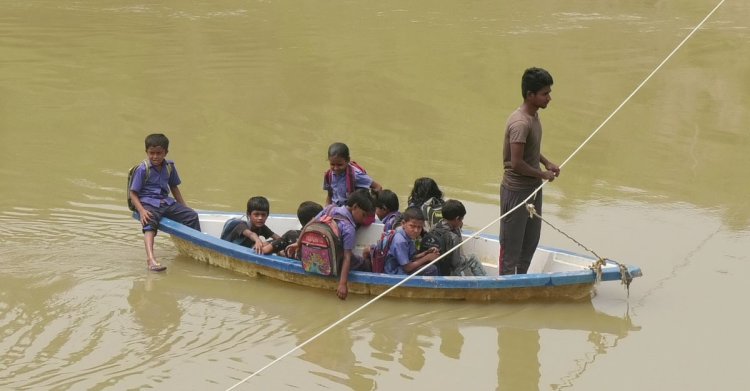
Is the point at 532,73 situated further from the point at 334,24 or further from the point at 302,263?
the point at 334,24

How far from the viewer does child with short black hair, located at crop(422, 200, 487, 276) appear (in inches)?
283

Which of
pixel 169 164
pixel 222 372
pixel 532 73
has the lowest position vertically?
pixel 222 372

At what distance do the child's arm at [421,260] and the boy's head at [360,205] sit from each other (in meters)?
0.43

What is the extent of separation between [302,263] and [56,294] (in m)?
1.64

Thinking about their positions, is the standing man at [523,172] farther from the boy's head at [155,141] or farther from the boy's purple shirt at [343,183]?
the boy's head at [155,141]

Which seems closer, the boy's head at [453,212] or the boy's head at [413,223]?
the boy's head at [413,223]

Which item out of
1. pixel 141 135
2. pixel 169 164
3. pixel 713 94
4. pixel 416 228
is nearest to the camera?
pixel 416 228

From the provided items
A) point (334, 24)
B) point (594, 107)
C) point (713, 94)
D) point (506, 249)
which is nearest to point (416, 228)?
point (506, 249)

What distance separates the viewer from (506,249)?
7.07m

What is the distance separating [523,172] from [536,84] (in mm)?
549

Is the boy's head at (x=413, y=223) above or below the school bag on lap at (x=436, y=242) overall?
above

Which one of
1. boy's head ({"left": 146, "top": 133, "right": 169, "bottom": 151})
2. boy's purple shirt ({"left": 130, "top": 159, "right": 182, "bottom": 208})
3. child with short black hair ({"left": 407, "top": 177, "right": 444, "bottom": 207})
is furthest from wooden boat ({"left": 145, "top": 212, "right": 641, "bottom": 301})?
boy's head ({"left": 146, "top": 133, "right": 169, "bottom": 151})

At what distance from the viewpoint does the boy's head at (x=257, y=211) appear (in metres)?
7.70

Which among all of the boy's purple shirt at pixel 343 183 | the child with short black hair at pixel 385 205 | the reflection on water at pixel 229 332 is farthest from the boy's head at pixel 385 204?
the reflection on water at pixel 229 332
